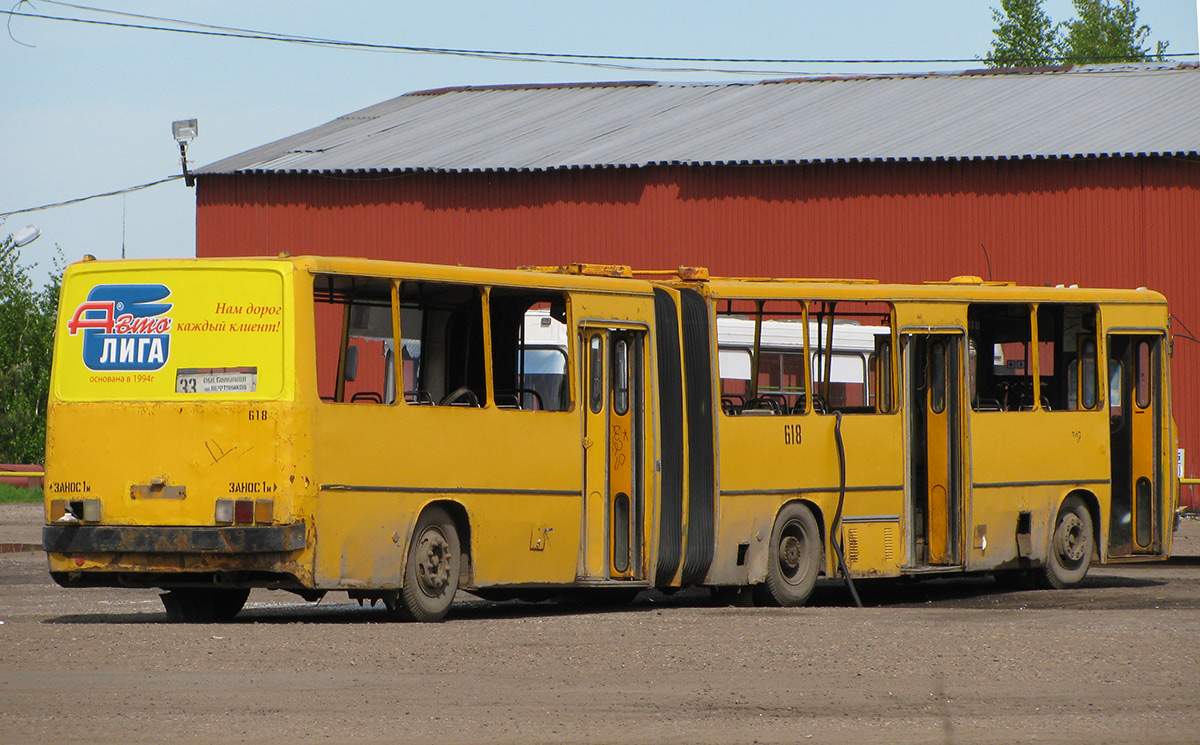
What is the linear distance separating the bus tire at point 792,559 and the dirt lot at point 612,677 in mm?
1229

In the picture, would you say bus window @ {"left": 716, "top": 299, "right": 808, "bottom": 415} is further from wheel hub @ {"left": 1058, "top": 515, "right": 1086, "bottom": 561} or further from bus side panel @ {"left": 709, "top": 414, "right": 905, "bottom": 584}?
wheel hub @ {"left": 1058, "top": 515, "right": 1086, "bottom": 561}

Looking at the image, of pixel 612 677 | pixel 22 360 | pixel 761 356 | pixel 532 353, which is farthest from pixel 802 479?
pixel 22 360

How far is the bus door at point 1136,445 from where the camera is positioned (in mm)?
20781

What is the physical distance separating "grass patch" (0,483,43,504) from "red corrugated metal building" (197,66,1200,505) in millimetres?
6490

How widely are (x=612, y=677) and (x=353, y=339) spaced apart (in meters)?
4.43

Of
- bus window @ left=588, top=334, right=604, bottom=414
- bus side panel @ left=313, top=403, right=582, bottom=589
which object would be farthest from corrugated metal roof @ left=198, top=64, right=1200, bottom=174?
bus side panel @ left=313, top=403, right=582, bottom=589

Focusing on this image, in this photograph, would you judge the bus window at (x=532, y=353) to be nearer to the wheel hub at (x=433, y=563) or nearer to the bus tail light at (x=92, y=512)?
the wheel hub at (x=433, y=563)

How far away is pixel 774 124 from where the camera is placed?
4175cm

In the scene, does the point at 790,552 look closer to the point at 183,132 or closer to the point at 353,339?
the point at 353,339

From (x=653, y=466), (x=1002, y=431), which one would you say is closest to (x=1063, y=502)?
(x=1002, y=431)

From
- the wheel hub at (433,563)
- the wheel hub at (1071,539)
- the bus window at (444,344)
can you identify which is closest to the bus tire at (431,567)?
the wheel hub at (433,563)

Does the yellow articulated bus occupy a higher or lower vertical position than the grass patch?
higher

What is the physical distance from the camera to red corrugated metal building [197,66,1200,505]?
36.3 m

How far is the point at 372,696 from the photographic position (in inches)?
414
